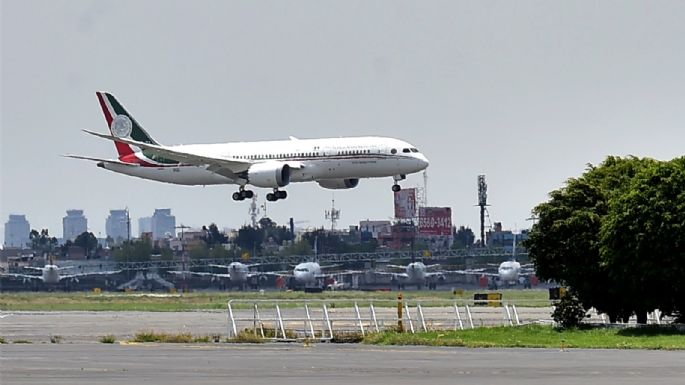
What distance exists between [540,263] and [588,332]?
4.66 m

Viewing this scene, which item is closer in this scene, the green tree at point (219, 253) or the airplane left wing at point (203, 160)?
Result: the airplane left wing at point (203, 160)

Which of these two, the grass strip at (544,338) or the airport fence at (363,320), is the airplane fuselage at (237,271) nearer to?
the airport fence at (363,320)

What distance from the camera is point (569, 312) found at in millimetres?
52000

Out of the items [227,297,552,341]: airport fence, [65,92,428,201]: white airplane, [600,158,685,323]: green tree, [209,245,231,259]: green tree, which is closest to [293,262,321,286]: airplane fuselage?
[209,245,231,259]: green tree

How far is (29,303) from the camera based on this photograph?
356 ft

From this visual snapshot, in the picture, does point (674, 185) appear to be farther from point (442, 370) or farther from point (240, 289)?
point (240, 289)

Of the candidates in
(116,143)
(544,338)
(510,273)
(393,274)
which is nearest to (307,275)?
(393,274)

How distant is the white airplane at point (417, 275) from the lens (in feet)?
591

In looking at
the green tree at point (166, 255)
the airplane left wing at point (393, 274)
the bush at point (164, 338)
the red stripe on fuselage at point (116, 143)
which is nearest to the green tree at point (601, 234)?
the bush at point (164, 338)

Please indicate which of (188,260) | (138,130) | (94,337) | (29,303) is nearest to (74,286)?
(188,260)

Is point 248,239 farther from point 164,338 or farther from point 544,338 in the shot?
point 544,338

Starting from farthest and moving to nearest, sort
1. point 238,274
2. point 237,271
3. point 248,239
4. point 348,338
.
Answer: point 248,239 < point 238,274 < point 237,271 < point 348,338

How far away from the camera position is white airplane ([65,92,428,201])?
3206 inches

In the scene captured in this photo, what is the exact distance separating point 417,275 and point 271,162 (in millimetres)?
96084
